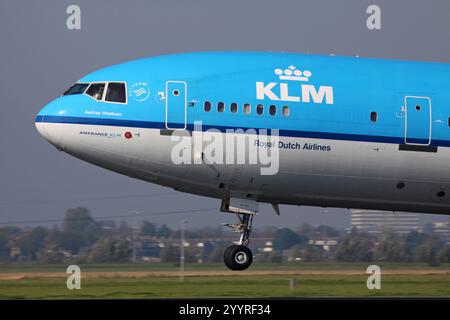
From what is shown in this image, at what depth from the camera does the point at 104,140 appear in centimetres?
3744

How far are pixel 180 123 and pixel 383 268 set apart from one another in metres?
25.5

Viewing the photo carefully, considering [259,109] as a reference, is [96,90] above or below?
above

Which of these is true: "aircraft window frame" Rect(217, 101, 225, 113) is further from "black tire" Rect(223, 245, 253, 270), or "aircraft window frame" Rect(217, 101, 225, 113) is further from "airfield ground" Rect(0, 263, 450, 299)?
"airfield ground" Rect(0, 263, 450, 299)

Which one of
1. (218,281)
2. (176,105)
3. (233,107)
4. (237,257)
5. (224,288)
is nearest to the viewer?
(176,105)

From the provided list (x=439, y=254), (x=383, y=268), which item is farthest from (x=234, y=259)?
(x=439, y=254)

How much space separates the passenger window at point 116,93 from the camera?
125ft

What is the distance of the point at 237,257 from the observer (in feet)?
128

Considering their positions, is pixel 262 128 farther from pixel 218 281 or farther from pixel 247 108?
pixel 218 281

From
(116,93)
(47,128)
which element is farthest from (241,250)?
(47,128)

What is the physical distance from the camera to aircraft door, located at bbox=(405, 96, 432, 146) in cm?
3962

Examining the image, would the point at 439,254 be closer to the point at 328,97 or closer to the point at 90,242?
the point at 90,242

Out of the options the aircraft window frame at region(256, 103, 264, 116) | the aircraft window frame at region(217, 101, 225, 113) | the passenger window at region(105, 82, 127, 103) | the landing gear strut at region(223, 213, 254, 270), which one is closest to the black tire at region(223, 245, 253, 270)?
the landing gear strut at region(223, 213, 254, 270)

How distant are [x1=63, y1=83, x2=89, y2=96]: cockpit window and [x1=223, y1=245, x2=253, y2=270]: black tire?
7623 mm

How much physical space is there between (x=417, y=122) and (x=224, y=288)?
428 inches
